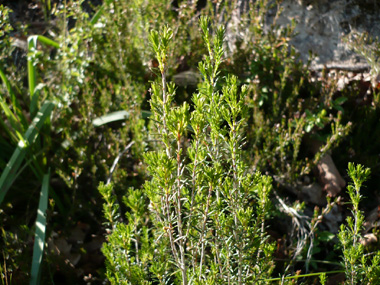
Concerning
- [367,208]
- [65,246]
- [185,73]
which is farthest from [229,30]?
[65,246]

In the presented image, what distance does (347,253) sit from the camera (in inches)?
61.1

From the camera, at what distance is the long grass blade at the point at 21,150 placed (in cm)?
252

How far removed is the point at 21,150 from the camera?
8.73 feet

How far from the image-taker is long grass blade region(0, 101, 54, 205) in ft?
8.27

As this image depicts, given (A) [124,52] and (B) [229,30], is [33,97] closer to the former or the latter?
(A) [124,52]

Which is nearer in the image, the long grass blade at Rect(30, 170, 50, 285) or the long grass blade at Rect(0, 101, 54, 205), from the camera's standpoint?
the long grass blade at Rect(30, 170, 50, 285)

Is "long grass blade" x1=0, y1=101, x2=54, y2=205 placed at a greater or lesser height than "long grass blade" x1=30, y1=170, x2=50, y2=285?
greater

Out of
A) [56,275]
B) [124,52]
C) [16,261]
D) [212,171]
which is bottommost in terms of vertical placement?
[56,275]

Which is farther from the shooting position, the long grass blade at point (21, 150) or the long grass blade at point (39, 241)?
the long grass blade at point (21, 150)

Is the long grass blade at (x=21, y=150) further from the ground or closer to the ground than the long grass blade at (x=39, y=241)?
further from the ground

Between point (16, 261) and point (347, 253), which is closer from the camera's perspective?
point (347, 253)

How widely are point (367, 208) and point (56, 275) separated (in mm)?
2185

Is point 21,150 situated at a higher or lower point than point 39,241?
higher

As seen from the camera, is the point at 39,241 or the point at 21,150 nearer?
the point at 39,241
